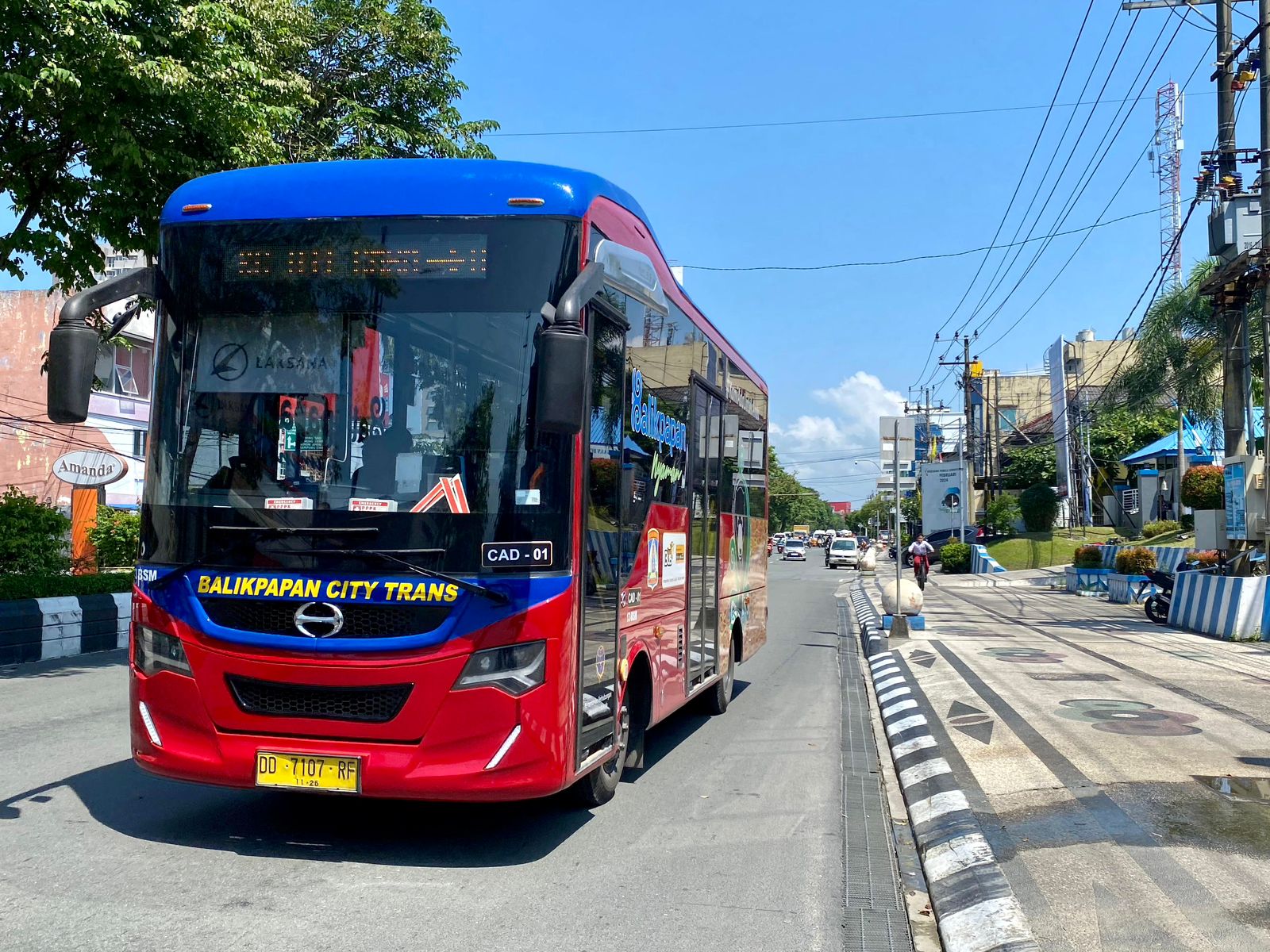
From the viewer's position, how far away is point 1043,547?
1984 inches

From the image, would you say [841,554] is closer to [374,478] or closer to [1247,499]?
[1247,499]

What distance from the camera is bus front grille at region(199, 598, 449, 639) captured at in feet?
16.9

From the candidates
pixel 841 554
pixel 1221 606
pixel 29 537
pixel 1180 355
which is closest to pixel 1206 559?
pixel 1221 606

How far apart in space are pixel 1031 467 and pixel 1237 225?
43983 millimetres

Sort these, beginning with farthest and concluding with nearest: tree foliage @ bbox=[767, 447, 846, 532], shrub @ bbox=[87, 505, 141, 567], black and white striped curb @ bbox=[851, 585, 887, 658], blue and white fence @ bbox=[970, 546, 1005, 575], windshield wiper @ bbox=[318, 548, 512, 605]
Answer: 1. tree foliage @ bbox=[767, 447, 846, 532]
2. blue and white fence @ bbox=[970, 546, 1005, 575]
3. shrub @ bbox=[87, 505, 141, 567]
4. black and white striped curb @ bbox=[851, 585, 887, 658]
5. windshield wiper @ bbox=[318, 548, 512, 605]

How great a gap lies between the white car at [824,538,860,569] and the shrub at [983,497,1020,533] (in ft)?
31.9

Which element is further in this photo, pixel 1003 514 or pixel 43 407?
pixel 1003 514

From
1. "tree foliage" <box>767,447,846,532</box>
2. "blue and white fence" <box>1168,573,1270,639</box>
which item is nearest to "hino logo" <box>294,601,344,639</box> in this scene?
"blue and white fence" <box>1168,573,1270,639</box>

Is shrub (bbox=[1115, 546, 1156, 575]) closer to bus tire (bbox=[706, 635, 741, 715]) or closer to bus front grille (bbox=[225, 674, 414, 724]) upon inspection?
bus tire (bbox=[706, 635, 741, 715])

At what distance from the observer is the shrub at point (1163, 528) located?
40.5 metres

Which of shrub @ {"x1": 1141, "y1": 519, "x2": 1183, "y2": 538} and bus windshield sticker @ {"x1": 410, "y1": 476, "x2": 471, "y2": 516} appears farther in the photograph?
shrub @ {"x1": 1141, "y1": 519, "x2": 1183, "y2": 538}

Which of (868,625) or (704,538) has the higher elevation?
(704,538)

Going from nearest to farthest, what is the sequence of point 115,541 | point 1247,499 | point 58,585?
point 58,585, point 1247,499, point 115,541

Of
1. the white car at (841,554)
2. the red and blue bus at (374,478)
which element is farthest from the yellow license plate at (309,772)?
the white car at (841,554)
